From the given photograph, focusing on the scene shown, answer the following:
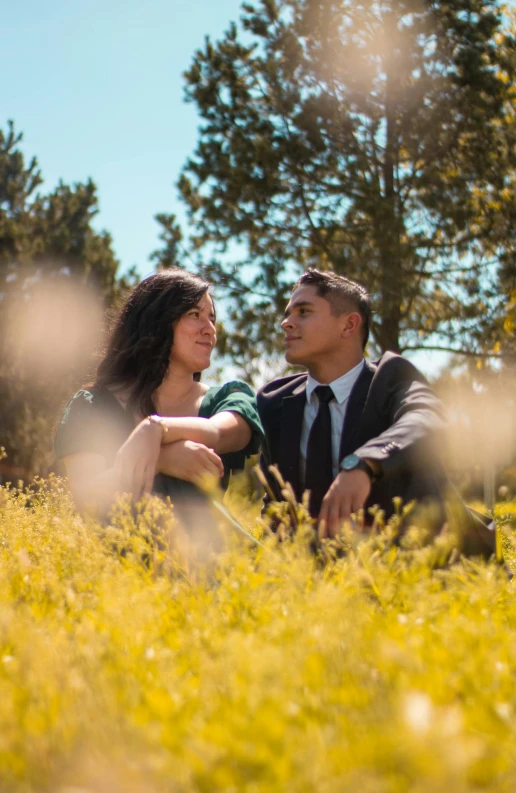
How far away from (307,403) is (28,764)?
2.63 metres

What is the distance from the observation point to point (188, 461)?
302 centimetres

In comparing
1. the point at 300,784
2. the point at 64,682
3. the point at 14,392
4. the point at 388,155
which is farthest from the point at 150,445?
the point at 14,392

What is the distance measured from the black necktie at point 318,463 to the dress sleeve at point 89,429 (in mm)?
868

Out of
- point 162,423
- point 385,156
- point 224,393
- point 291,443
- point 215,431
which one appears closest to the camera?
point 162,423

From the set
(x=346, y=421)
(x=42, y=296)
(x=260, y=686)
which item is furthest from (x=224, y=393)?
(x=42, y=296)

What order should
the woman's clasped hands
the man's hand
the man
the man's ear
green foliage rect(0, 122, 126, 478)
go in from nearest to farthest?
the man's hand
the man
the woman's clasped hands
the man's ear
green foliage rect(0, 122, 126, 478)

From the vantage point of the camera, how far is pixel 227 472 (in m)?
3.70

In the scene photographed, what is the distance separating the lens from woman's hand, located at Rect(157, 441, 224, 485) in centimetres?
302

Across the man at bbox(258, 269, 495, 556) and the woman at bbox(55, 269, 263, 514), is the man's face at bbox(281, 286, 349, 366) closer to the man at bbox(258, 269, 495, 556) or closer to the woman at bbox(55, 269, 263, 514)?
the man at bbox(258, 269, 495, 556)

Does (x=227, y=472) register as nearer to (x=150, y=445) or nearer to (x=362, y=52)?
(x=150, y=445)

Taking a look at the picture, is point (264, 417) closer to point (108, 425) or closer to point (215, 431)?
point (215, 431)

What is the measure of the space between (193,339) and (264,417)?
1.74 ft

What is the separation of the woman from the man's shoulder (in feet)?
0.32

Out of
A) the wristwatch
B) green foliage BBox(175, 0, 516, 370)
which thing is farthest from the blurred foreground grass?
green foliage BBox(175, 0, 516, 370)
